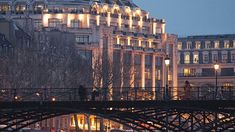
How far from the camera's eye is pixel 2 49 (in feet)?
549

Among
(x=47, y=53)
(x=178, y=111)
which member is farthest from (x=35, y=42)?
(x=178, y=111)

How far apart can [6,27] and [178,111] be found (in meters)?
93.1

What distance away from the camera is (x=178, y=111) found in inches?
3829

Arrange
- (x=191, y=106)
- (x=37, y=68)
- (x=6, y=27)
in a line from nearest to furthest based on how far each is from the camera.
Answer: (x=191, y=106) → (x=37, y=68) → (x=6, y=27)

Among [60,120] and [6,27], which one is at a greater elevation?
[6,27]

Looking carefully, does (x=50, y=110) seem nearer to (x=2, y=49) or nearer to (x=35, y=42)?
(x=2, y=49)

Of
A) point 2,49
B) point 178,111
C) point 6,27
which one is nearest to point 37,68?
point 2,49

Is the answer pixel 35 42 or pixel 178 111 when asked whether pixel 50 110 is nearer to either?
pixel 178 111

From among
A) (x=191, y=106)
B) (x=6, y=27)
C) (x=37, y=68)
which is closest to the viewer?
(x=191, y=106)

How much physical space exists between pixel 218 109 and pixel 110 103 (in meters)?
7.04

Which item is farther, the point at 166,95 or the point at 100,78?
the point at 100,78

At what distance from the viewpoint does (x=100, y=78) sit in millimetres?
191750

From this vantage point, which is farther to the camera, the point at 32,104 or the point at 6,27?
the point at 6,27

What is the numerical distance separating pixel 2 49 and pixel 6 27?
2101cm
